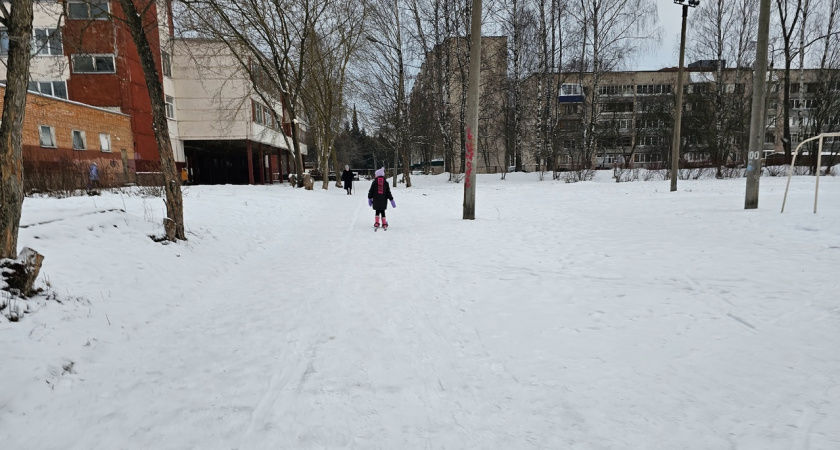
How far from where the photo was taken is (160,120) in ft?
23.2

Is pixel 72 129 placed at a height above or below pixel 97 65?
below

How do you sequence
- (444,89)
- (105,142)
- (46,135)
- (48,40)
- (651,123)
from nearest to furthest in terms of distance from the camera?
(48,40), (46,135), (105,142), (444,89), (651,123)

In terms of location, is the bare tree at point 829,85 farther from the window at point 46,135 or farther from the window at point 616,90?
the window at point 46,135

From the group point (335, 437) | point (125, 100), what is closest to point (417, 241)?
point (335, 437)

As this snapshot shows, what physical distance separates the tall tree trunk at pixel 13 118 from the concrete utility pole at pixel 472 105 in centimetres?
784

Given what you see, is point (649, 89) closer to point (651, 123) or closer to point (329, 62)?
point (651, 123)

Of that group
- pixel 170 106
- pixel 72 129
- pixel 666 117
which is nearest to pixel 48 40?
pixel 72 129

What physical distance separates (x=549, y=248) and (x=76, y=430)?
6.39 m

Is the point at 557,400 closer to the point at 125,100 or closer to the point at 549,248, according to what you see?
the point at 549,248

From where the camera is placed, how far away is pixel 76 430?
2518 millimetres

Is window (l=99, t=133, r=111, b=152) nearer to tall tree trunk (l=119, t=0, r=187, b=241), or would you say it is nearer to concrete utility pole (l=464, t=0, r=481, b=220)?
tall tree trunk (l=119, t=0, r=187, b=241)

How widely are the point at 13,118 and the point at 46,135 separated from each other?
21119 mm

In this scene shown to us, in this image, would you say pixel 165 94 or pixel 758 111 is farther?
pixel 165 94

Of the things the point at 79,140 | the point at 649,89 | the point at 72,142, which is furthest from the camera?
the point at 649,89
